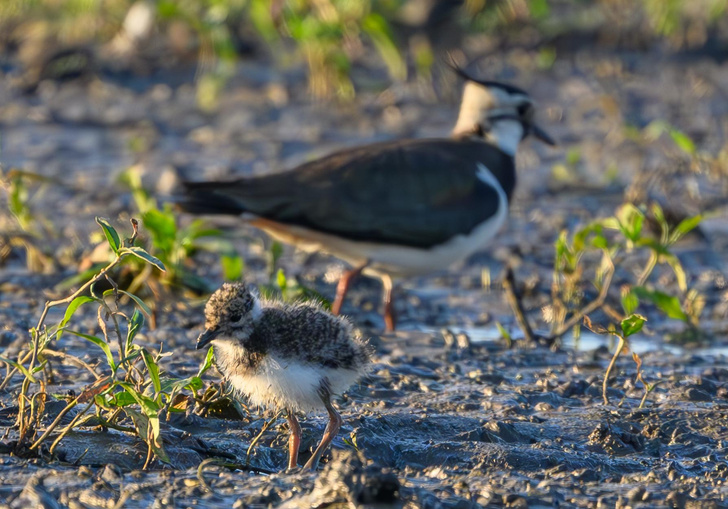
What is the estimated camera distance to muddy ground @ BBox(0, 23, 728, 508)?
367cm

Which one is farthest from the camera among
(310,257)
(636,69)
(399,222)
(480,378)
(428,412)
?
(636,69)

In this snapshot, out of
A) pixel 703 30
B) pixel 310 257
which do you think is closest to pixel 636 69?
pixel 703 30

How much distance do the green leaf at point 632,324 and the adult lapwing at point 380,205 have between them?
1727mm

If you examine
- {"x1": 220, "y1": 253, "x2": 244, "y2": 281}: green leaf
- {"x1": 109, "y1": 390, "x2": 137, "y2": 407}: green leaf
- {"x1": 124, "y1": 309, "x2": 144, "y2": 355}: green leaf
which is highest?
{"x1": 124, "y1": 309, "x2": 144, "y2": 355}: green leaf

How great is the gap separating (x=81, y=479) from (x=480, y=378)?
2.03 metres

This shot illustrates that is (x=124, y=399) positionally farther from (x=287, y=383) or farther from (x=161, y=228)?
(x=161, y=228)

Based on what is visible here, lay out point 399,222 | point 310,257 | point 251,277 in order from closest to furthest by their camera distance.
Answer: point 399,222
point 251,277
point 310,257

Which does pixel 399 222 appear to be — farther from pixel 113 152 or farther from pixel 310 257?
pixel 113 152

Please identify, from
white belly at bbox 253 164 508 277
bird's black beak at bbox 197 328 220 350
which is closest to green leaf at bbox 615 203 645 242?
white belly at bbox 253 164 508 277

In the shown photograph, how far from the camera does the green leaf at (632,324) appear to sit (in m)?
4.44

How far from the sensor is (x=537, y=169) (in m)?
8.69

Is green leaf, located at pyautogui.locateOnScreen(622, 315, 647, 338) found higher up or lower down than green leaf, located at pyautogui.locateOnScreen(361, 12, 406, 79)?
lower down

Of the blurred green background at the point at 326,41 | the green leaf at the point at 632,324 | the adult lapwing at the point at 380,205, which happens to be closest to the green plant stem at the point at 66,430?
the green leaf at the point at 632,324

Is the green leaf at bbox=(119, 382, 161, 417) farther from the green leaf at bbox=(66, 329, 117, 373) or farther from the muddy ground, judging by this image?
the muddy ground
